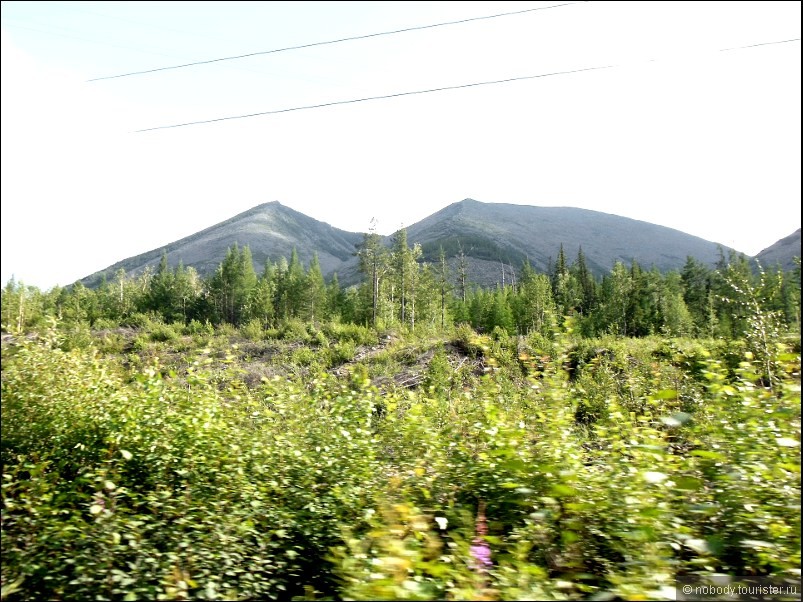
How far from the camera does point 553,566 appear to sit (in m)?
2.96

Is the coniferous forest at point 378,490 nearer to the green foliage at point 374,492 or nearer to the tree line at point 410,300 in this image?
the green foliage at point 374,492

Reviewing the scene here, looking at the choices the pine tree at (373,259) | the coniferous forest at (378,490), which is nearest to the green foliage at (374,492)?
the coniferous forest at (378,490)

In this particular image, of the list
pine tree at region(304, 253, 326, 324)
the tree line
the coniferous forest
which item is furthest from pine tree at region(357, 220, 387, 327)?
the coniferous forest

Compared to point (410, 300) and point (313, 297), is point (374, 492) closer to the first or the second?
point (410, 300)

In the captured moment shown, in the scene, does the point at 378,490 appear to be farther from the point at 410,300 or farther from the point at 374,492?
the point at 410,300

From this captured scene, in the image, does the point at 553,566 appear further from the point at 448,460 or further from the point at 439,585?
the point at 448,460

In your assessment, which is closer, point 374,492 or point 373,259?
point 374,492

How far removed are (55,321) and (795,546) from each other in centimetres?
714

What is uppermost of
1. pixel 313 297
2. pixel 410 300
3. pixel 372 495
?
pixel 313 297

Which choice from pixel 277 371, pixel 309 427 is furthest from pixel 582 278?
pixel 309 427

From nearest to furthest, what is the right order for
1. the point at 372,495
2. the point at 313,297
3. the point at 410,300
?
1. the point at 372,495
2. the point at 410,300
3. the point at 313,297

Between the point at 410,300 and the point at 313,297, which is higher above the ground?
the point at 313,297

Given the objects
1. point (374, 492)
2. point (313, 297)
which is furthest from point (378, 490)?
point (313, 297)

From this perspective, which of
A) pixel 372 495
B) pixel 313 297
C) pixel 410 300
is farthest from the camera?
pixel 313 297
